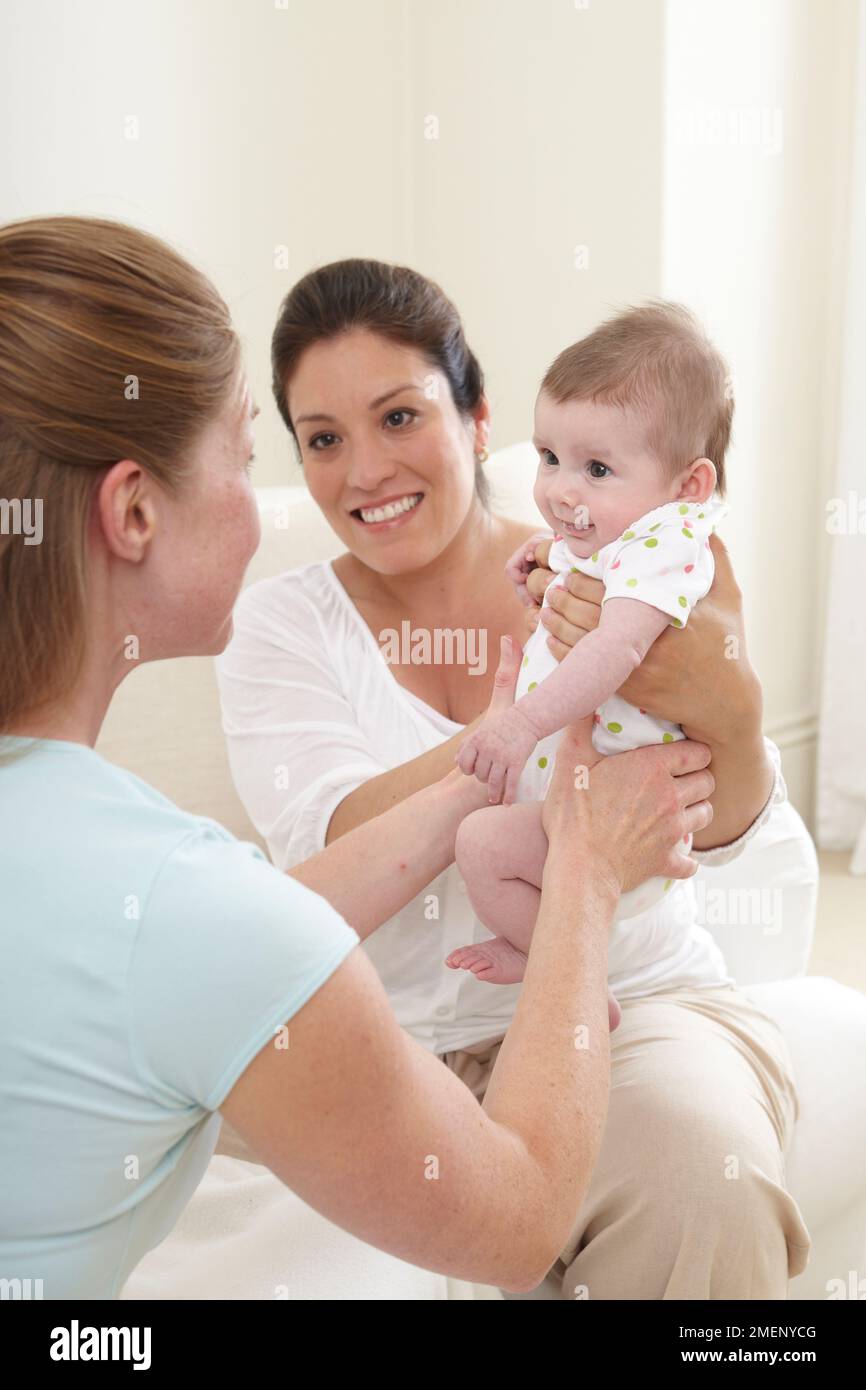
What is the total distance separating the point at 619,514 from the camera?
4.68ft

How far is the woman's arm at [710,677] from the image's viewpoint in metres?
1.40

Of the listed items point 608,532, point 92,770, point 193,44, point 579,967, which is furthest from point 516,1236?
point 193,44

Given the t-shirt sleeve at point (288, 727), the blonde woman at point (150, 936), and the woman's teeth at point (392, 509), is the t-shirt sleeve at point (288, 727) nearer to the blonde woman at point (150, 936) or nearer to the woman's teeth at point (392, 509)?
the woman's teeth at point (392, 509)

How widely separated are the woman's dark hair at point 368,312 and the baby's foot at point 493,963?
79 cm

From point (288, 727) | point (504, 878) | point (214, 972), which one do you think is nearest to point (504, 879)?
point (504, 878)

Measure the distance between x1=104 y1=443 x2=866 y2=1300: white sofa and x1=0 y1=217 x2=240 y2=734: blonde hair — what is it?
0.67 meters

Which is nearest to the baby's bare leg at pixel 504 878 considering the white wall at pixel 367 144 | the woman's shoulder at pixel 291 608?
the woman's shoulder at pixel 291 608

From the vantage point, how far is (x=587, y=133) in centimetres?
335

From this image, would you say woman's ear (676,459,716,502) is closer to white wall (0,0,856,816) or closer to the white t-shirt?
the white t-shirt

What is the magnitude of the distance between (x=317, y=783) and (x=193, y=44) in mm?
2156

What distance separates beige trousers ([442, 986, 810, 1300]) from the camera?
1.39 m

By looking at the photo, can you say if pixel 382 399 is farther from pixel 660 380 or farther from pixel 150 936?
pixel 150 936

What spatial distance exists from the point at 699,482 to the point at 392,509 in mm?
483

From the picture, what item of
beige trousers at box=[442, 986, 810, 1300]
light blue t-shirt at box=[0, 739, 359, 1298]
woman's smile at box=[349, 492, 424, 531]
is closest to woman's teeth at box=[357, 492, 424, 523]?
woman's smile at box=[349, 492, 424, 531]
